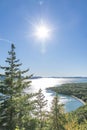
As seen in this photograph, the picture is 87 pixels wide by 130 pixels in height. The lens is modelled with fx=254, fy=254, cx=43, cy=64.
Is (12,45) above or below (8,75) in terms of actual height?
above

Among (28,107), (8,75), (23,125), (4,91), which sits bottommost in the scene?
(23,125)

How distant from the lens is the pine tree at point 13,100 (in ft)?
87.7

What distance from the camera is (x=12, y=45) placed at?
29062 millimetres

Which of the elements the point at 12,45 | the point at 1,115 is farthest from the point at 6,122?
the point at 12,45

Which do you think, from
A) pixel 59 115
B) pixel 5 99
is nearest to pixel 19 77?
pixel 5 99

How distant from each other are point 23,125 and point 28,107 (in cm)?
205

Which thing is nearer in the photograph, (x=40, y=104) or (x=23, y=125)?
(x=23, y=125)

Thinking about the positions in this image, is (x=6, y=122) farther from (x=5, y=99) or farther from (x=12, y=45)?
(x=12, y=45)

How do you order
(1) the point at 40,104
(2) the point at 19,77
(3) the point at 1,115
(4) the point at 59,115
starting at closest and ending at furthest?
(3) the point at 1,115 < (2) the point at 19,77 < (4) the point at 59,115 < (1) the point at 40,104

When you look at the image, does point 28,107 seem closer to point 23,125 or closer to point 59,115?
point 23,125

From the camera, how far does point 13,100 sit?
26.3 meters

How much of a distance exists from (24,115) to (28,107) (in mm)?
1001

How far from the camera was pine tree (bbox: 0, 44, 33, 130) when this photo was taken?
87.7ft

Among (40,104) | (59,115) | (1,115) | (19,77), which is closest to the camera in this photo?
(1,115)
